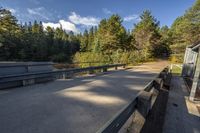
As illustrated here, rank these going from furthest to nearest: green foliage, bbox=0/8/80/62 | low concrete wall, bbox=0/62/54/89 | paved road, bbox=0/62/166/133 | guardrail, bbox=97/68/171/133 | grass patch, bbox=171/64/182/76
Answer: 1. green foliage, bbox=0/8/80/62
2. grass patch, bbox=171/64/182/76
3. low concrete wall, bbox=0/62/54/89
4. paved road, bbox=0/62/166/133
5. guardrail, bbox=97/68/171/133

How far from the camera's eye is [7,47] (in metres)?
38.6

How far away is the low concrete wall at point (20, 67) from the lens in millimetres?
5947

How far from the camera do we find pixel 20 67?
668 centimetres

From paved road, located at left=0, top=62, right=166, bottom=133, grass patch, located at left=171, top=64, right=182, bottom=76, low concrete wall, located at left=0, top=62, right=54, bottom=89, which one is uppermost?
low concrete wall, located at left=0, top=62, right=54, bottom=89

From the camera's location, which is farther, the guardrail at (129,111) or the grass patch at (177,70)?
the grass patch at (177,70)

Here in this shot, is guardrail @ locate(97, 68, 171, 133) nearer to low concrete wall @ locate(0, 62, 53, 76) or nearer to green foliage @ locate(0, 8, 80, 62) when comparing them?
low concrete wall @ locate(0, 62, 53, 76)

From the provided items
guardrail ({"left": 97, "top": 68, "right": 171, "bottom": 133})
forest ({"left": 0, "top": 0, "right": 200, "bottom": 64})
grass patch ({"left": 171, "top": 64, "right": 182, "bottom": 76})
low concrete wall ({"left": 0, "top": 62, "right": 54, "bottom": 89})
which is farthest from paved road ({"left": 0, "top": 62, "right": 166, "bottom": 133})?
forest ({"left": 0, "top": 0, "right": 200, "bottom": 64})

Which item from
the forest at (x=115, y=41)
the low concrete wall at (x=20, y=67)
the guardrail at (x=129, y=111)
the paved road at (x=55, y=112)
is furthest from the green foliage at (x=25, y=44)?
the guardrail at (x=129, y=111)

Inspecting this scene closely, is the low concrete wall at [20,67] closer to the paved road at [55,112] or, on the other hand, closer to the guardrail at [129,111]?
the paved road at [55,112]

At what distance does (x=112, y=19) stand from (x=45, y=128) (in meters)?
41.9

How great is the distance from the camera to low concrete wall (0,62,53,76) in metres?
5.95

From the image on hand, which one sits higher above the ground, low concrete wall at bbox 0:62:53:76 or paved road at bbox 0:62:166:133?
low concrete wall at bbox 0:62:53:76

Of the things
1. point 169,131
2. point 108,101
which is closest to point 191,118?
point 169,131

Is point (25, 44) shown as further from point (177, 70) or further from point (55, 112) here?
point (55, 112)
